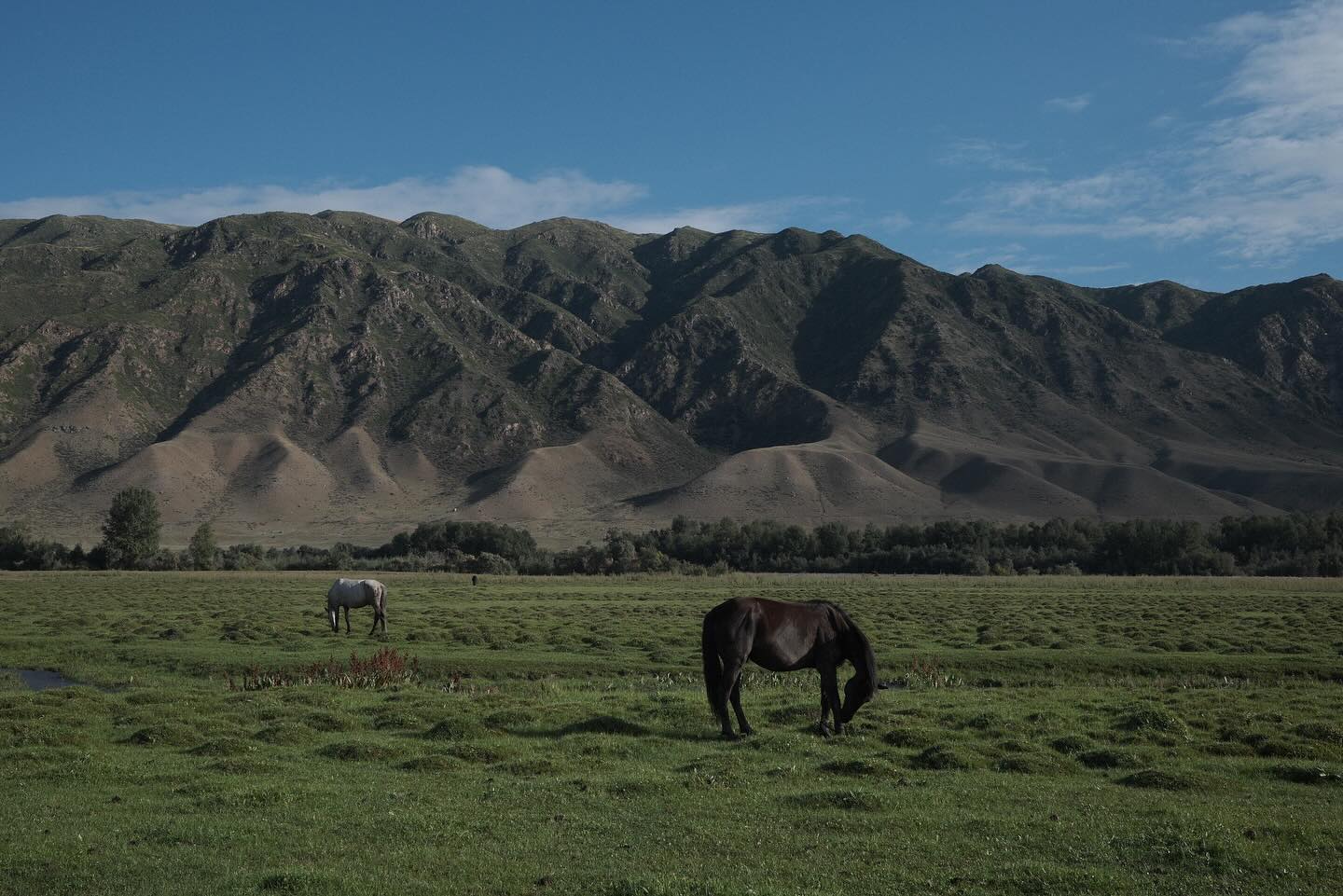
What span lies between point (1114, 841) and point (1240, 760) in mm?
5964

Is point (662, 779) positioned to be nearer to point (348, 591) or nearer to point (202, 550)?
point (348, 591)

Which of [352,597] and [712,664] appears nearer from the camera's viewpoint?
[712,664]

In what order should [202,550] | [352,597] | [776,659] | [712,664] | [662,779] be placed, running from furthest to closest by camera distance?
[202,550]
[352,597]
[776,659]
[712,664]
[662,779]

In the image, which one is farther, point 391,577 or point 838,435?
point 838,435

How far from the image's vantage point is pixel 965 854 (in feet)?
34.9

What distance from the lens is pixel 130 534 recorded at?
310 feet

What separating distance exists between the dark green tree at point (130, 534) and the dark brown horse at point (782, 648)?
90751mm

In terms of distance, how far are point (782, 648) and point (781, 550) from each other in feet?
326

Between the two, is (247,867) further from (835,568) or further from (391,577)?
(835,568)

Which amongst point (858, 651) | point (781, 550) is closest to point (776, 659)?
point (858, 651)

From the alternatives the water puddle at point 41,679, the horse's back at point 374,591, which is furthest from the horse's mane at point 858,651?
the horse's back at point 374,591

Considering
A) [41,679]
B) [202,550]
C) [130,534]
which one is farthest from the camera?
[202,550]

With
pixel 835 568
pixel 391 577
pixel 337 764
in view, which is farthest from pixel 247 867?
pixel 835 568

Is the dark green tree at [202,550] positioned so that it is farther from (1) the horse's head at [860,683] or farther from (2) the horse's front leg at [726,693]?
(1) the horse's head at [860,683]
